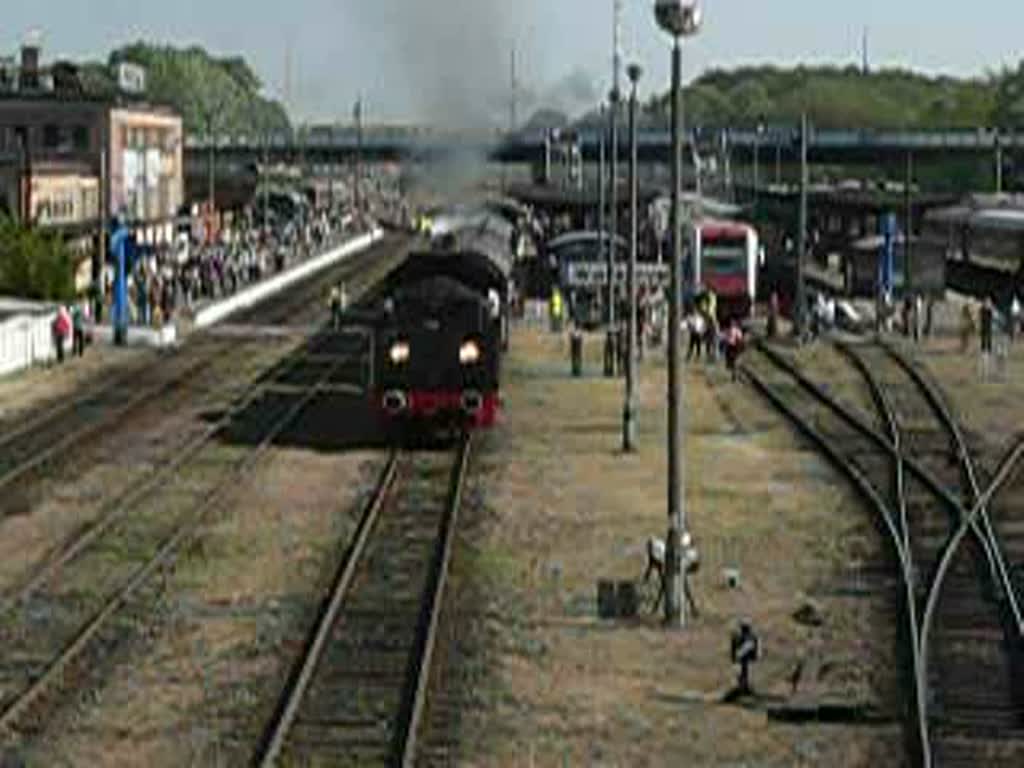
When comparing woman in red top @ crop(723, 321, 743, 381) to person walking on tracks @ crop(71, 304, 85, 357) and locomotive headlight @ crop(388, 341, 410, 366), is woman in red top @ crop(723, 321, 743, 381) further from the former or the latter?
person walking on tracks @ crop(71, 304, 85, 357)

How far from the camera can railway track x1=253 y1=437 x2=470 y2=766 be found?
17.9 meters

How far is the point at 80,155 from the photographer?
111438 mm

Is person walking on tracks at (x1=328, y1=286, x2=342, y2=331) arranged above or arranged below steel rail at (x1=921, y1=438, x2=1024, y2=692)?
above

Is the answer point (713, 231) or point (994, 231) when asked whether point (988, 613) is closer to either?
point (713, 231)

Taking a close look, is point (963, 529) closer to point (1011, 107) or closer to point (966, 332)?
point (966, 332)

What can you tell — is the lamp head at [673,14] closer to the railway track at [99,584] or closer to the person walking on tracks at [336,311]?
the railway track at [99,584]

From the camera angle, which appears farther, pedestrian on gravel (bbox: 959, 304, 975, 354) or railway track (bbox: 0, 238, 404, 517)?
pedestrian on gravel (bbox: 959, 304, 975, 354)

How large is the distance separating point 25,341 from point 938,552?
29.4 metres

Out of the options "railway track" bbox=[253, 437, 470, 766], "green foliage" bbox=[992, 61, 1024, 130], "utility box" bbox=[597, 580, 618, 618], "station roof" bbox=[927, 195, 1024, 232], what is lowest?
"railway track" bbox=[253, 437, 470, 766]

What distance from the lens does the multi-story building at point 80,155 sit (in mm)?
83250

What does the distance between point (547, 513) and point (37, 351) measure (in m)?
26.1

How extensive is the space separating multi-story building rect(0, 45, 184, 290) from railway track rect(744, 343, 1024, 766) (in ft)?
110

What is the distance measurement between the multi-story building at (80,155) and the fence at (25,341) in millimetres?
16529

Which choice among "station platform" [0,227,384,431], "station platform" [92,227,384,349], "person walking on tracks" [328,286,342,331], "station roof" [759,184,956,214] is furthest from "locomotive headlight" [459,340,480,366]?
"station roof" [759,184,956,214]
